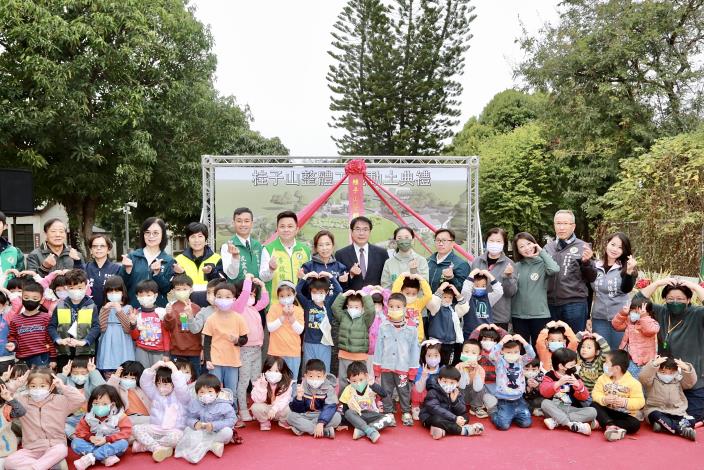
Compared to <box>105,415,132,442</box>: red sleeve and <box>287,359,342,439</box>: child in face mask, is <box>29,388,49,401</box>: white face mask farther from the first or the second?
<box>287,359,342,439</box>: child in face mask

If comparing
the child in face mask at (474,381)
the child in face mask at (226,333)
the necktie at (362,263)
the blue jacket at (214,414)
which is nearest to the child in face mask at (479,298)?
the child in face mask at (474,381)

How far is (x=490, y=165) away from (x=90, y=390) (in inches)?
740

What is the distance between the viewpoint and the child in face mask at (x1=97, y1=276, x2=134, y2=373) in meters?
3.83

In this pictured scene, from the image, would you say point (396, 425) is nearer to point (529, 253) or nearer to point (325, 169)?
point (529, 253)

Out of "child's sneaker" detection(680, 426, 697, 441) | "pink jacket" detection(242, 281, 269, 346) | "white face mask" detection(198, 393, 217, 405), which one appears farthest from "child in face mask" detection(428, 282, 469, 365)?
"white face mask" detection(198, 393, 217, 405)

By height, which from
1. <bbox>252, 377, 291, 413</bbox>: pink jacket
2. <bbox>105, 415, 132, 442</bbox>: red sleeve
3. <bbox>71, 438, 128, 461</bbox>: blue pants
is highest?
<bbox>252, 377, 291, 413</bbox>: pink jacket

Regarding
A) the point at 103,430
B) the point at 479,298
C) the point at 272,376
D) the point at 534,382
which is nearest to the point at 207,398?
the point at 272,376

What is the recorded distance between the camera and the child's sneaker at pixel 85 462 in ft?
10.9

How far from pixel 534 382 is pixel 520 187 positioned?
16.4 metres

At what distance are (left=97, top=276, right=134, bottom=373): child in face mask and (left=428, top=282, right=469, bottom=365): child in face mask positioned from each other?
219 centimetres

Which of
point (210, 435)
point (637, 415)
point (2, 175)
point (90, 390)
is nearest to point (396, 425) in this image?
point (210, 435)

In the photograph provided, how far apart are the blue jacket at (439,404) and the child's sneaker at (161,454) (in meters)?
1.72

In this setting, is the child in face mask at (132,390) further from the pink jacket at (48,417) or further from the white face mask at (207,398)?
the white face mask at (207,398)

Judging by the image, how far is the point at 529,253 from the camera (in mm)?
4602
